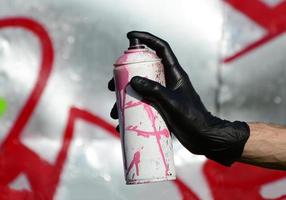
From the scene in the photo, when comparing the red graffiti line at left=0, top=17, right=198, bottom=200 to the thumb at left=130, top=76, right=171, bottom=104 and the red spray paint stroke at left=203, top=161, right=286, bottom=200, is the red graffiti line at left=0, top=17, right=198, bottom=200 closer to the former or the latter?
the red spray paint stroke at left=203, top=161, right=286, bottom=200

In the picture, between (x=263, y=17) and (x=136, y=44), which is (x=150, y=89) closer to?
(x=136, y=44)

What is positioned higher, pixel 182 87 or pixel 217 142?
pixel 182 87

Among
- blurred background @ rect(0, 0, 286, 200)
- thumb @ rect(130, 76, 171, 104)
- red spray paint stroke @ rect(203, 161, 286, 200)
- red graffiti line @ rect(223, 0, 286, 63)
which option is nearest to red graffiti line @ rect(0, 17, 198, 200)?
blurred background @ rect(0, 0, 286, 200)

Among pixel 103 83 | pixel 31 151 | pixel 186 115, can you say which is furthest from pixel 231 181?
pixel 186 115

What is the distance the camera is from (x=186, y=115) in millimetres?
2287

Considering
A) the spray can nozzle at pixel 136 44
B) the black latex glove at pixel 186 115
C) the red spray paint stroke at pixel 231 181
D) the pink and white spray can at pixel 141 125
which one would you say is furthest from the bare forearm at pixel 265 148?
the red spray paint stroke at pixel 231 181

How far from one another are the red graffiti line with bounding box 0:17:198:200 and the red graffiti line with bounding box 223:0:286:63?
677 mm

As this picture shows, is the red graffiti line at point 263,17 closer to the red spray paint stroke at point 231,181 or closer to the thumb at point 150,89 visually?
the red spray paint stroke at point 231,181

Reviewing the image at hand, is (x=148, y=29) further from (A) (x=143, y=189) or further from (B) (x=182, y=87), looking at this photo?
(B) (x=182, y=87)

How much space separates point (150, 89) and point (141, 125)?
115mm

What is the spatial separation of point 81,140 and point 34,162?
7.8 inches

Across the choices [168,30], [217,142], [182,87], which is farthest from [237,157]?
[168,30]

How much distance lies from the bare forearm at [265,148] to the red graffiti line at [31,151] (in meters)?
1.04

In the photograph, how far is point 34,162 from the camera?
3.36 metres
